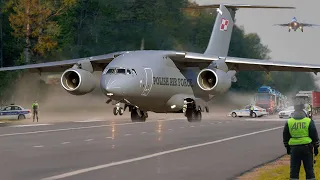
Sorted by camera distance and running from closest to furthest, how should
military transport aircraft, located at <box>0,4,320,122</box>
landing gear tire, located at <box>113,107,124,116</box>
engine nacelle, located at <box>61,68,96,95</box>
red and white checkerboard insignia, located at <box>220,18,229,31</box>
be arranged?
landing gear tire, located at <box>113,107,124,116</box>, military transport aircraft, located at <box>0,4,320,122</box>, engine nacelle, located at <box>61,68,96,95</box>, red and white checkerboard insignia, located at <box>220,18,229,31</box>

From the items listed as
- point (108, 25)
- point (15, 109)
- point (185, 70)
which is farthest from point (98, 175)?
point (108, 25)

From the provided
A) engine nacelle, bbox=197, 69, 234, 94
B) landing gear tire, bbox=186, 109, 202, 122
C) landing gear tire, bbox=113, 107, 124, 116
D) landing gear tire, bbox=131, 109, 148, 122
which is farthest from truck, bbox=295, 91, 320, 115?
landing gear tire, bbox=113, 107, 124, 116

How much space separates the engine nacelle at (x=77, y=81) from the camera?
4078 cm

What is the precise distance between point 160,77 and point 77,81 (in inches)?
198

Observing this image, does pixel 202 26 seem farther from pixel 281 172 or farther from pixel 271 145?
pixel 281 172

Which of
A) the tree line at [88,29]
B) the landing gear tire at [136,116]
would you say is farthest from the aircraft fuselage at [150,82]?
the tree line at [88,29]

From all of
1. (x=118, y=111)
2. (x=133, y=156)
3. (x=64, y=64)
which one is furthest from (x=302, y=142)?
(x=64, y=64)

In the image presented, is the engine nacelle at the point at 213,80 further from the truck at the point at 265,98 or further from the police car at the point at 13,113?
the truck at the point at 265,98

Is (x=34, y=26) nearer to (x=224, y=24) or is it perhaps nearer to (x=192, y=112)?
(x=224, y=24)

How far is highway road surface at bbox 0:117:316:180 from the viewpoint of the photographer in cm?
1708

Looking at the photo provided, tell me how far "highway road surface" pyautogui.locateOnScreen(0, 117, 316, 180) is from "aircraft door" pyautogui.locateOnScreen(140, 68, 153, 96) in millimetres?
6197

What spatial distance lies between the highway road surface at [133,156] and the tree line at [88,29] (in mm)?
26698

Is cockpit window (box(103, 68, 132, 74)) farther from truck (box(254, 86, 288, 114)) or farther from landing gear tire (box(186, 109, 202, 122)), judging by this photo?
truck (box(254, 86, 288, 114))

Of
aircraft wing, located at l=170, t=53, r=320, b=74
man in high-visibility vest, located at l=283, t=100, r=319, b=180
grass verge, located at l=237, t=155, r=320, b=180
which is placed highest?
aircraft wing, located at l=170, t=53, r=320, b=74
